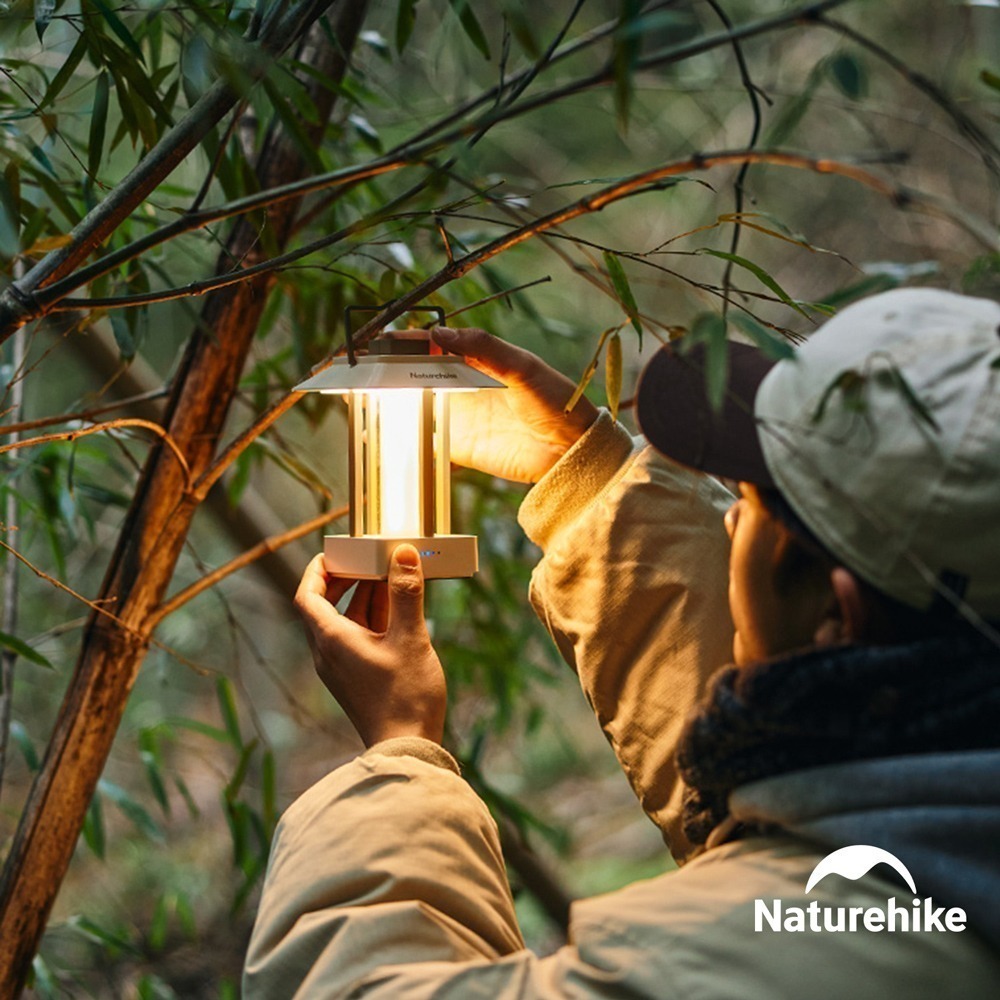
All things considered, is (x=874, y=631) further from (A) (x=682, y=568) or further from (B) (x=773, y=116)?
(B) (x=773, y=116)

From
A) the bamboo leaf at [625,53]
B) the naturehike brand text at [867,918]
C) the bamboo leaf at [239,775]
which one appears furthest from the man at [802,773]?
the bamboo leaf at [239,775]

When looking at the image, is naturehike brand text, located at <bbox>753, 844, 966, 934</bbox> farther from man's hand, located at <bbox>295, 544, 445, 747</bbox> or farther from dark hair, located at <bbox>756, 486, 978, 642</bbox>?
man's hand, located at <bbox>295, 544, 445, 747</bbox>

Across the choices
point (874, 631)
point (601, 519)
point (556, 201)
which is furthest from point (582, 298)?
point (874, 631)

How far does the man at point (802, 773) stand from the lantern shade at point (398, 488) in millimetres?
170

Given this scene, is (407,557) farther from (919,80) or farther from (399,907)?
(919,80)

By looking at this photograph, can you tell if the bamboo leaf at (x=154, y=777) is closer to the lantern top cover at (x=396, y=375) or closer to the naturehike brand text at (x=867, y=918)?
the lantern top cover at (x=396, y=375)

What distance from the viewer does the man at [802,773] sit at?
2.12 feet

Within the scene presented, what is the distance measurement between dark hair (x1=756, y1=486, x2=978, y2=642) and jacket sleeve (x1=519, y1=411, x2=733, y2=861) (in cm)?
25

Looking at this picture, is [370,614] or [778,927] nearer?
[778,927]

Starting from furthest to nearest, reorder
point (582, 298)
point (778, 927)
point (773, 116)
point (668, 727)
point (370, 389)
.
→ point (582, 298) < point (773, 116) < point (668, 727) < point (370, 389) < point (778, 927)

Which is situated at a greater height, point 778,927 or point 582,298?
point 582,298

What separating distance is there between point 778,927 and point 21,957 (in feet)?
2.69

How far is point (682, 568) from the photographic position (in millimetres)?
1037

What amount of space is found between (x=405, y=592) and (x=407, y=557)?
3 cm
